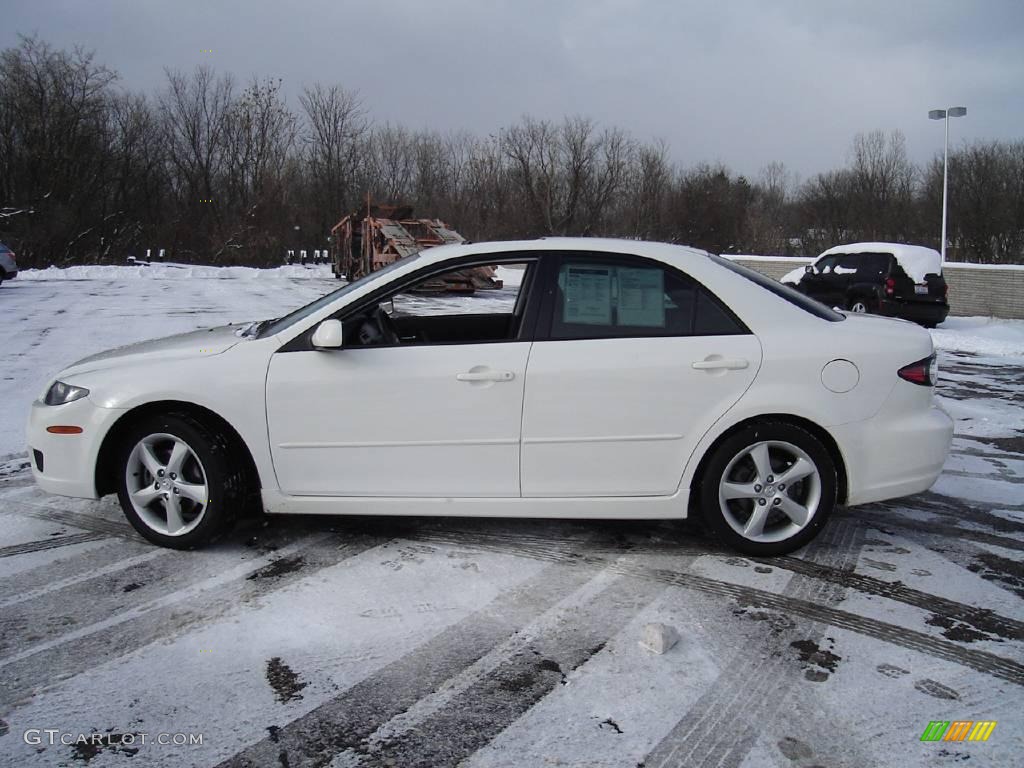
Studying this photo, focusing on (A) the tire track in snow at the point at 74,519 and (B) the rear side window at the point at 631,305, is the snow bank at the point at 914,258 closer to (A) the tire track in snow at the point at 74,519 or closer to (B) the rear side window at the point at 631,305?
(B) the rear side window at the point at 631,305

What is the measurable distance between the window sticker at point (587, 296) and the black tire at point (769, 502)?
0.83 meters

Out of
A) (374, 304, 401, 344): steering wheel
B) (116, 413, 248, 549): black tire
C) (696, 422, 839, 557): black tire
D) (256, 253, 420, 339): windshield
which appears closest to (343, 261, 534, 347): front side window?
(374, 304, 401, 344): steering wheel

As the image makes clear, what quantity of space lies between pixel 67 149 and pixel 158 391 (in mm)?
46843

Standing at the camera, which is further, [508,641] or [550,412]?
[550,412]

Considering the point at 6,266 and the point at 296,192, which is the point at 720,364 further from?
the point at 296,192

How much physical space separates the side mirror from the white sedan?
0.02 meters

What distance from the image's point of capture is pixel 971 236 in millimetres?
33906

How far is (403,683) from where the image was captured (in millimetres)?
2727

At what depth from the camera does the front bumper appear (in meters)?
3.81

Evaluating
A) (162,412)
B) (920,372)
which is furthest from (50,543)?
(920,372)

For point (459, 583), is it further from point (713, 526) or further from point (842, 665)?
point (842, 665)

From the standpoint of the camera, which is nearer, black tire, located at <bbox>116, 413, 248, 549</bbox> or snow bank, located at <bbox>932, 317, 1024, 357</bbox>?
black tire, located at <bbox>116, 413, 248, 549</bbox>

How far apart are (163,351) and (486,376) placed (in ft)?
5.59

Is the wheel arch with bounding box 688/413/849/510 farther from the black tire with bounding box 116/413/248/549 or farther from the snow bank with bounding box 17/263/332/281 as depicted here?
the snow bank with bounding box 17/263/332/281
